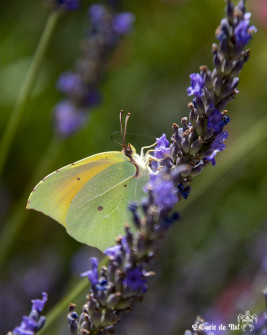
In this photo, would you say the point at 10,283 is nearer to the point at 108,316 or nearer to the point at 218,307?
the point at 218,307

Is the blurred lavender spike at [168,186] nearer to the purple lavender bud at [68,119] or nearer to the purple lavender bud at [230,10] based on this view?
the purple lavender bud at [230,10]

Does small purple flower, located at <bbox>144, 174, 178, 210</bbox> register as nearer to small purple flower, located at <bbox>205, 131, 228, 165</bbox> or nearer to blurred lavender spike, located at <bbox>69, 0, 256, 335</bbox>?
blurred lavender spike, located at <bbox>69, 0, 256, 335</bbox>

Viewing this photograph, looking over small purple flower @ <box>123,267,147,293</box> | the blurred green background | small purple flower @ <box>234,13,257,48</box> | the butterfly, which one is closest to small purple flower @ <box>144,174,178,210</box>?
small purple flower @ <box>123,267,147,293</box>

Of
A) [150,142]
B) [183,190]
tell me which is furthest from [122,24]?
[183,190]

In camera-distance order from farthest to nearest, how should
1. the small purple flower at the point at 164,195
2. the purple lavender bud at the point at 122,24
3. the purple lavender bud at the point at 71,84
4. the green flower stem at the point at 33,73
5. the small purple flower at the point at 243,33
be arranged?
1. the purple lavender bud at the point at 71,84
2. the purple lavender bud at the point at 122,24
3. the green flower stem at the point at 33,73
4. the small purple flower at the point at 243,33
5. the small purple flower at the point at 164,195

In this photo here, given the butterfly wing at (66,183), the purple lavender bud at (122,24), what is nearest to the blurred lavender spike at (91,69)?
the purple lavender bud at (122,24)

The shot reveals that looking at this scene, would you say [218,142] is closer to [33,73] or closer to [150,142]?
[33,73]

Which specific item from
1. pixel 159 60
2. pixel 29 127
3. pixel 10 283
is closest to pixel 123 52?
pixel 159 60
